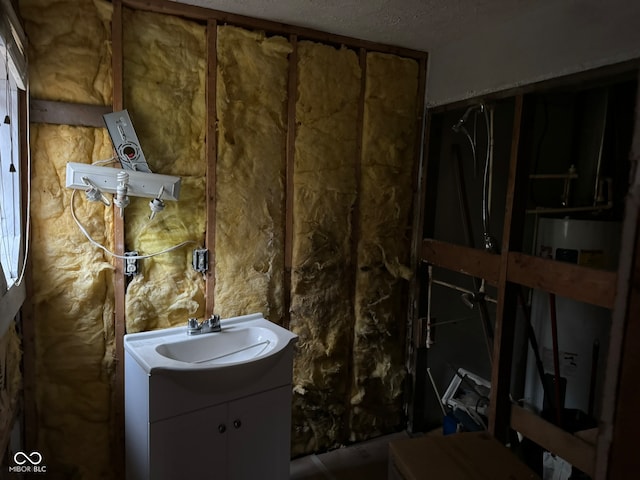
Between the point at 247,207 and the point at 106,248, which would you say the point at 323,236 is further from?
the point at 106,248

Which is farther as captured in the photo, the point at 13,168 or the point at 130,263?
the point at 130,263

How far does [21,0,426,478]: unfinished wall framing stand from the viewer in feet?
6.14

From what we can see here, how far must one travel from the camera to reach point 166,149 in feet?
6.56

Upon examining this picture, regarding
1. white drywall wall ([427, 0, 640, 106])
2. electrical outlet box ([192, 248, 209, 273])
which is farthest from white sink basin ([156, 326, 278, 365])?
white drywall wall ([427, 0, 640, 106])

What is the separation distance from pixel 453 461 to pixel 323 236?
4.49 feet

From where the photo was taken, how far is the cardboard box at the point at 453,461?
1162mm

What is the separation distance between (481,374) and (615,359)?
243cm

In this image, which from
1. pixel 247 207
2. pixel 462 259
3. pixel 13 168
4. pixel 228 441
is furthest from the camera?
pixel 462 259

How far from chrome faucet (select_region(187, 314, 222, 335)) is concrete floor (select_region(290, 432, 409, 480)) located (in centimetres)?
95

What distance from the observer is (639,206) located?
40 centimetres

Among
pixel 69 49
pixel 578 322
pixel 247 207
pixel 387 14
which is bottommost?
pixel 578 322

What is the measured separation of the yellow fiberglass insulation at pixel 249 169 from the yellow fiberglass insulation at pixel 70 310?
516mm

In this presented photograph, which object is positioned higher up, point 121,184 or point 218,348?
point 121,184

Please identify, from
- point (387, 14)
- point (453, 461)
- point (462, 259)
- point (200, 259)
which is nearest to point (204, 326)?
point (200, 259)
